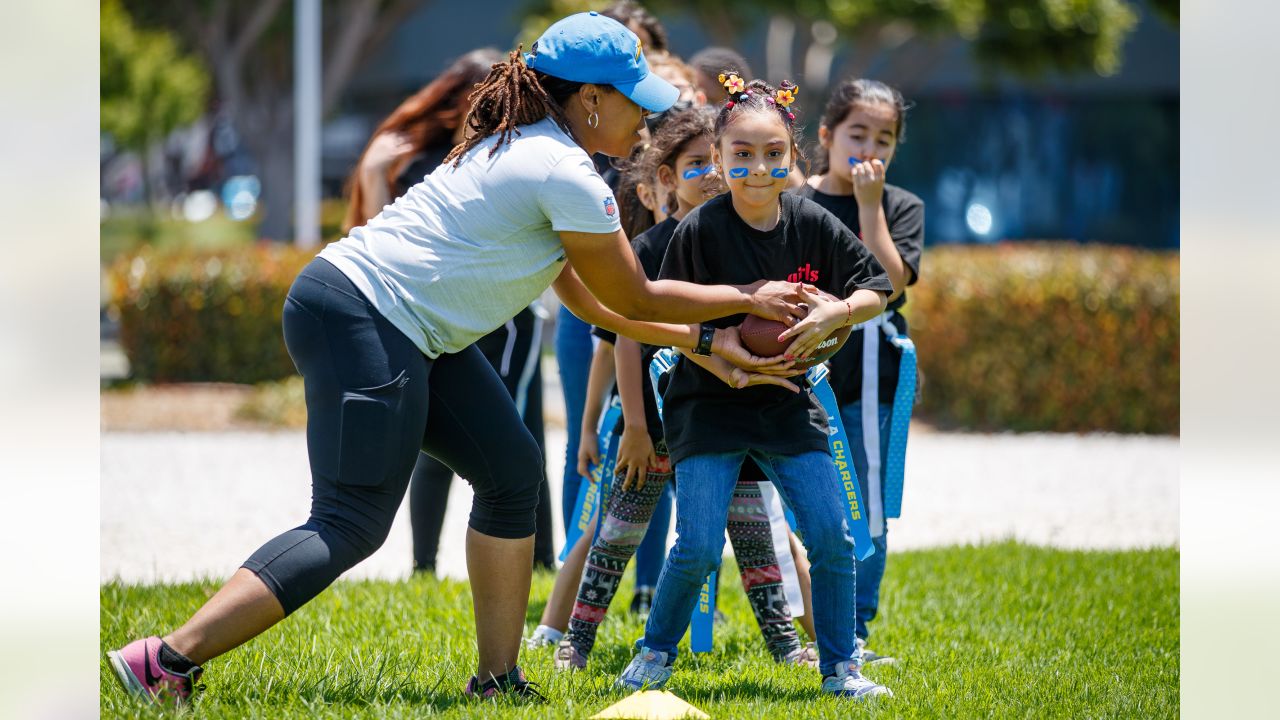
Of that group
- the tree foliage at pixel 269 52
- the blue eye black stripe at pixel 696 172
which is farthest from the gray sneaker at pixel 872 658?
the tree foliage at pixel 269 52

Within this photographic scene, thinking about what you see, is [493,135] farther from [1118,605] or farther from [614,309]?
[1118,605]

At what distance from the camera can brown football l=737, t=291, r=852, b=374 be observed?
3.88 meters

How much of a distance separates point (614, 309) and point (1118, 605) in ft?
9.88

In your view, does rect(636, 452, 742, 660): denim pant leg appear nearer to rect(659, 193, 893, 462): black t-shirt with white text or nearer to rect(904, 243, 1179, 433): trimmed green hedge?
rect(659, 193, 893, 462): black t-shirt with white text

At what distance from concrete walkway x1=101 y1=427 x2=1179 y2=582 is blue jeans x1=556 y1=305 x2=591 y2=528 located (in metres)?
1.34

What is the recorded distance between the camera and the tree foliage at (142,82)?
23.5 metres

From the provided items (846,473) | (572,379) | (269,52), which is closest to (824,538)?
(846,473)

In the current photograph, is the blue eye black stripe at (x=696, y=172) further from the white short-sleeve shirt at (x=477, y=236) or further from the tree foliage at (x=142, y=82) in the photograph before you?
the tree foliage at (x=142, y=82)

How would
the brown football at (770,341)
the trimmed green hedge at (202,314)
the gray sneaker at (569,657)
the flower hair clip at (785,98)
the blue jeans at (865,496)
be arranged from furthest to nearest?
1. the trimmed green hedge at (202,314)
2. the blue jeans at (865,496)
3. the gray sneaker at (569,657)
4. the flower hair clip at (785,98)
5. the brown football at (770,341)

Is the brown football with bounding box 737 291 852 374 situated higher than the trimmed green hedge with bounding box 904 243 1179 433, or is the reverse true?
the brown football with bounding box 737 291 852 374

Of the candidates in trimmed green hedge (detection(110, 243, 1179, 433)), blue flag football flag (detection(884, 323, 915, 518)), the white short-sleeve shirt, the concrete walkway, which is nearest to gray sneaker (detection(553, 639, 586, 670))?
blue flag football flag (detection(884, 323, 915, 518))

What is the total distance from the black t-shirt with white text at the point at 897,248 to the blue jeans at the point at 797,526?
0.73 metres

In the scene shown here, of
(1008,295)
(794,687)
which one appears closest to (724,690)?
(794,687)

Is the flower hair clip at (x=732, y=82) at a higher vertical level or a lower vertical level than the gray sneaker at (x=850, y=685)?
higher
